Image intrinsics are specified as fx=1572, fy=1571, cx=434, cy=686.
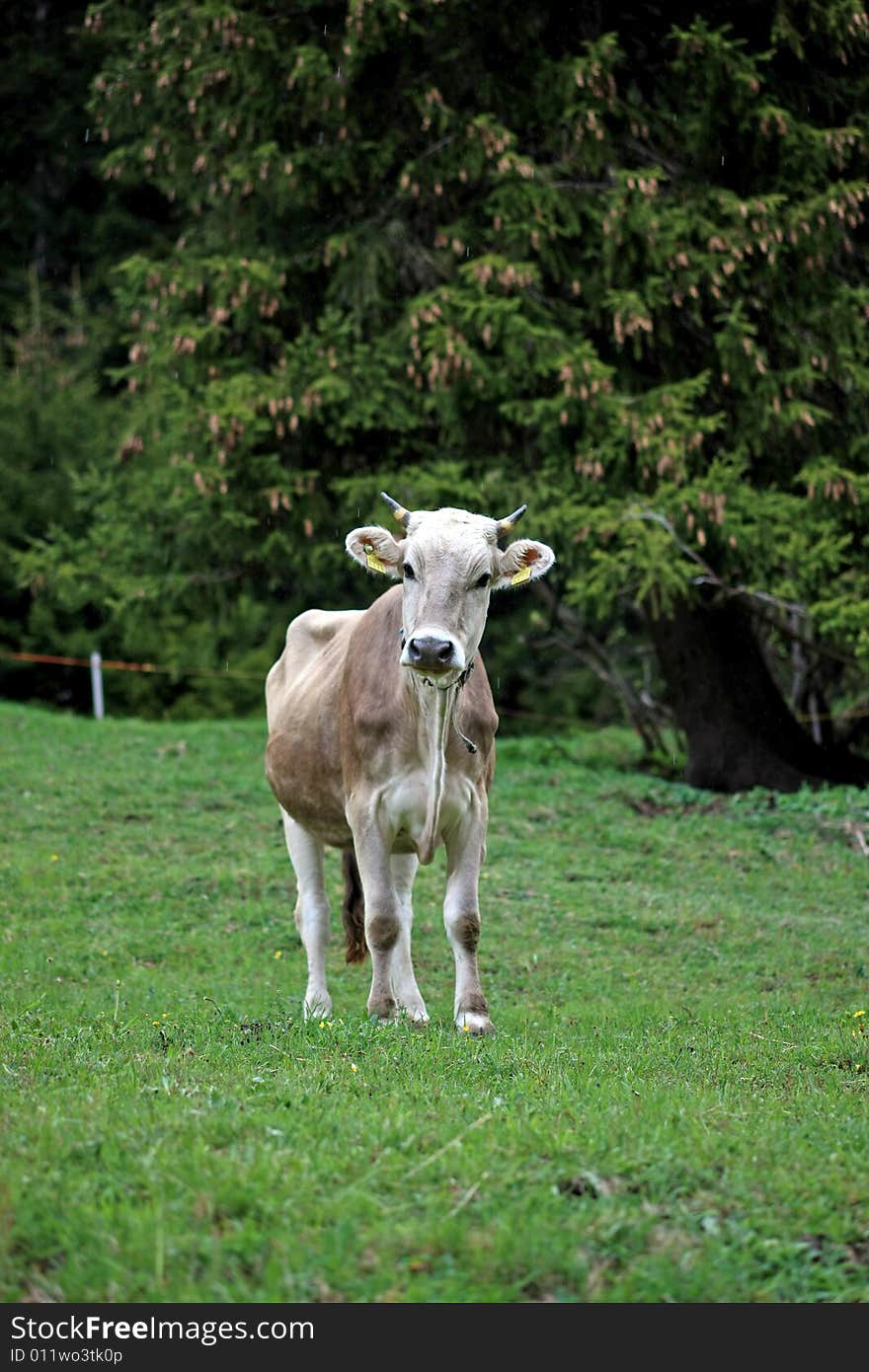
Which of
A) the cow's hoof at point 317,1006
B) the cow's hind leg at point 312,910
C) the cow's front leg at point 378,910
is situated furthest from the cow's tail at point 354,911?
the cow's front leg at point 378,910

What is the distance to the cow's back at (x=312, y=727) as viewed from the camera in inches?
338

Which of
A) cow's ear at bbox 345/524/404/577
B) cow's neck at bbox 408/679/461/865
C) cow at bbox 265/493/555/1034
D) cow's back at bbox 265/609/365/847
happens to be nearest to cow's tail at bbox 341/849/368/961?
cow's back at bbox 265/609/365/847

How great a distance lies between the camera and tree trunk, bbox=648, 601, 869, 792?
1725 cm

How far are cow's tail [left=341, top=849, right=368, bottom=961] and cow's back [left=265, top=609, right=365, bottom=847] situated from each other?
26 cm

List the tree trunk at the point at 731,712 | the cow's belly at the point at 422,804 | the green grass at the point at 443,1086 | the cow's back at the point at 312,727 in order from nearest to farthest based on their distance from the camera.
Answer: the green grass at the point at 443,1086
the cow's belly at the point at 422,804
the cow's back at the point at 312,727
the tree trunk at the point at 731,712

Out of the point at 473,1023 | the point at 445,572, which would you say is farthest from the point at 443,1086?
the point at 445,572

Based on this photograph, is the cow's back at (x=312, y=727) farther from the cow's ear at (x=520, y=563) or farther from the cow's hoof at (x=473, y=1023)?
the cow's hoof at (x=473, y=1023)

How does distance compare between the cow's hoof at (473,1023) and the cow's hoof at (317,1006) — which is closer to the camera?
the cow's hoof at (473,1023)

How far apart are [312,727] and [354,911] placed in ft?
3.66

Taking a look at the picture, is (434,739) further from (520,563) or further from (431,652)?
(520,563)

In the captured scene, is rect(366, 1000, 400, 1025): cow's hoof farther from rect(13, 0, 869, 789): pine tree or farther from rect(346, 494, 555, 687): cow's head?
rect(13, 0, 869, 789): pine tree

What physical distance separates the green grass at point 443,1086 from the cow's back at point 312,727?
112cm

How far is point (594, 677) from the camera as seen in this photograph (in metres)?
28.8
